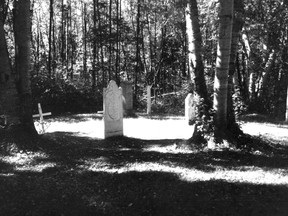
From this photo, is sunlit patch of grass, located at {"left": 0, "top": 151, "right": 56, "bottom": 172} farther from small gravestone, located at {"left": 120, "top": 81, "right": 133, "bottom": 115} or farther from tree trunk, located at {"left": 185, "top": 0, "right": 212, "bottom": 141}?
small gravestone, located at {"left": 120, "top": 81, "right": 133, "bottom": 115}

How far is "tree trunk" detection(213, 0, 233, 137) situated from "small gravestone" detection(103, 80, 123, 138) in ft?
10.3

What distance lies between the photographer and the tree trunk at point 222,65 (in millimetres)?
8500

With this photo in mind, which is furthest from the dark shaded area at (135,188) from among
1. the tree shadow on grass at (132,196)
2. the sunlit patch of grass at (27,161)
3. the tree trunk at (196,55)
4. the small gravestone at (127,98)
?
the small gravestone at (127,98)

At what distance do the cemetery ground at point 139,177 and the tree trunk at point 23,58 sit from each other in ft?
1.98

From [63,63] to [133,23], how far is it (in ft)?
24.7

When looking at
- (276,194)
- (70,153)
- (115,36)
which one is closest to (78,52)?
(115,36)

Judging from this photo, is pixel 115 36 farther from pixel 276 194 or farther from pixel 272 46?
pixel 276 194

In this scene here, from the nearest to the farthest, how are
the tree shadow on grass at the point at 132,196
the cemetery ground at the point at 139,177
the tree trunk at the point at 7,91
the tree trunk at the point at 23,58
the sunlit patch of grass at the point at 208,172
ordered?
1. the tree shadow on grass at the point at 132,196
2. the cemetery ground at the point at 139,177
3. the sunlit patch of grass at the point at 208,172
4. the tree trunk at the point at 7,91
5. the tree trunk at the point at 23,58

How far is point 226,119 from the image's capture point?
30.1 ft

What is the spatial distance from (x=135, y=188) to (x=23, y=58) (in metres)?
5.31

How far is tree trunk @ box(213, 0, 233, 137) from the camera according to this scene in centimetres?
850

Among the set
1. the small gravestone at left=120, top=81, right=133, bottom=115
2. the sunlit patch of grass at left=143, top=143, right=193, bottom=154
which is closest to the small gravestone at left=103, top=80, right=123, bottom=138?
the sunlit patch of grass at left=143, top=143, right=193, bottom=154

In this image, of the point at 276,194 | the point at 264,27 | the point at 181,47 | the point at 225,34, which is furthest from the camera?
the point at 181,47

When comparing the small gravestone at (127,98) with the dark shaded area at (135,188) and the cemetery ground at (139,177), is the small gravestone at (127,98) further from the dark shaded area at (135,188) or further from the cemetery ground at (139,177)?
the dark shaded area at (135,188)
